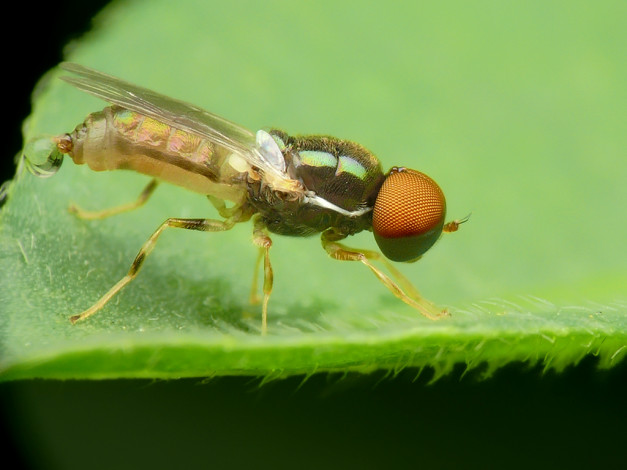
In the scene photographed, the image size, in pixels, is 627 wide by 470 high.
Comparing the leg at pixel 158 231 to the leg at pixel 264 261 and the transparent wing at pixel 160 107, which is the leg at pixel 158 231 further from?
the transparent wing at pixel 160 107

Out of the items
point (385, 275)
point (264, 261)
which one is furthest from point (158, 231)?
point (385, 275)

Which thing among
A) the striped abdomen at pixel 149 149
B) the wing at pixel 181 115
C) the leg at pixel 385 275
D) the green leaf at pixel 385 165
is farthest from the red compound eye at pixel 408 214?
the striped abdomen at pixel 149 149

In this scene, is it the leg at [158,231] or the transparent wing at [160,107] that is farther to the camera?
the transparent wing at [160,107]

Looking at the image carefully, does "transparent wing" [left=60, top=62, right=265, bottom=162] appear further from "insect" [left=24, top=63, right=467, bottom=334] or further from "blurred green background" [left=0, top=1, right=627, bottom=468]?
"blurred green background" [left=0, top=1, right=627, bottom=468]

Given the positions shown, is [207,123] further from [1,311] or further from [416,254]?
[1,311]

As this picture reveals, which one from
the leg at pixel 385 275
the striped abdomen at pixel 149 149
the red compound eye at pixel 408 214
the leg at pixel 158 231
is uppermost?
the red compound eye at pixel 408 214

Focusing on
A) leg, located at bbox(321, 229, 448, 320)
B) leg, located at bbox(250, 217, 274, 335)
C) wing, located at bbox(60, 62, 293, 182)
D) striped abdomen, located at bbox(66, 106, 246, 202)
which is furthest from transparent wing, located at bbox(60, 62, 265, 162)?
leg, located at bbox(321, 229, 448, 320)
